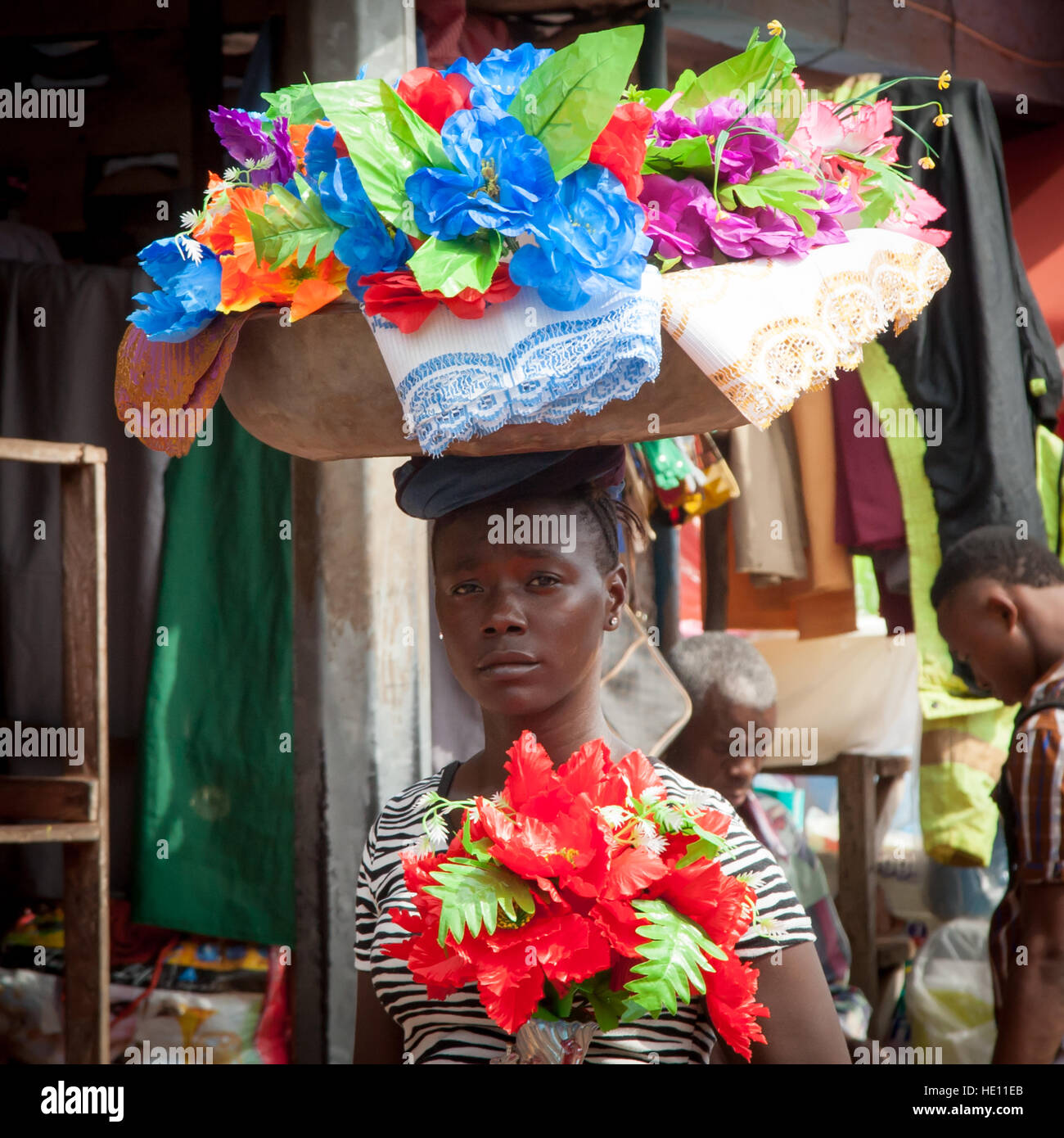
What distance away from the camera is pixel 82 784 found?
98.2 inches

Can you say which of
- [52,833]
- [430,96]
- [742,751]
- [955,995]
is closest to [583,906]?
[430,96]

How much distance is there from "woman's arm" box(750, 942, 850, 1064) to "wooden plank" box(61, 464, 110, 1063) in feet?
4.87

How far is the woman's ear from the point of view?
179cm

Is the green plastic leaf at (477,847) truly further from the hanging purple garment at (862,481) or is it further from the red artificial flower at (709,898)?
the hanging purple garment at (862,481)

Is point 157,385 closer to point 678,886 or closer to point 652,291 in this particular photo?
point 652,291

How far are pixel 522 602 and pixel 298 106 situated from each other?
713mm

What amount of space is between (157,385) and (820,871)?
9.28ft

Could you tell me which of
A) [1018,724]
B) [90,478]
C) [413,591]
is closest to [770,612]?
[1018,724]

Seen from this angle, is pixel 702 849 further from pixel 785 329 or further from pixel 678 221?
pixel 678 221

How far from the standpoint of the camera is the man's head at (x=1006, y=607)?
293 centimetres

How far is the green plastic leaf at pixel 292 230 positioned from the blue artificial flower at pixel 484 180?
0.40 ft

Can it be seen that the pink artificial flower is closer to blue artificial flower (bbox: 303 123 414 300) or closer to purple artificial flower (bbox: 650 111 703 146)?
purple artificial flower (bbox: 650 111 703 146)

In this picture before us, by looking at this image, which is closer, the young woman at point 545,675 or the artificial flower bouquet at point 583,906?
the artificial flower bouquet at point 583,906

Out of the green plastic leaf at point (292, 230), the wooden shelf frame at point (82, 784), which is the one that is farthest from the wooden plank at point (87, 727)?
the green plastic leaf at point (292, 230)
